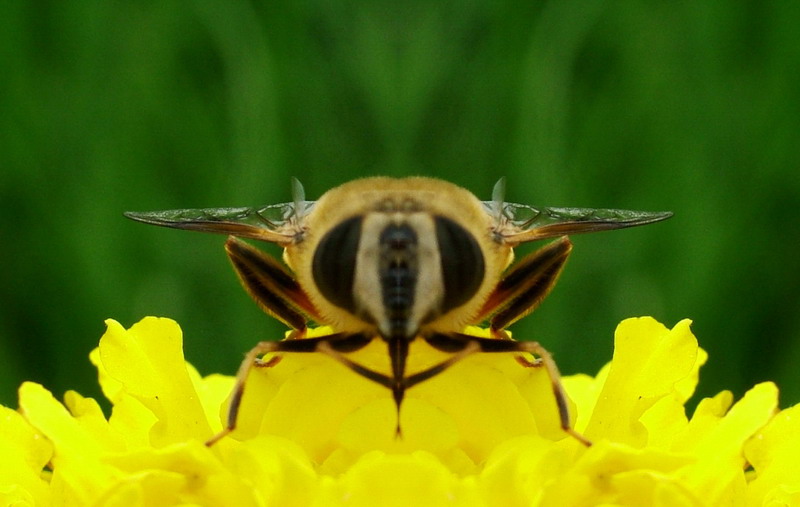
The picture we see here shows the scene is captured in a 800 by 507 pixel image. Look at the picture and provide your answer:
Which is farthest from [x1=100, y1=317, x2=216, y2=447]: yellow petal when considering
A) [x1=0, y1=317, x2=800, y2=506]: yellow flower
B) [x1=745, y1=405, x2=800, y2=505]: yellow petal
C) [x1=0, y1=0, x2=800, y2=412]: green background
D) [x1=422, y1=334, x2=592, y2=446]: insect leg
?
[x1=0, y1=0, x2=800, y2=412]: green background

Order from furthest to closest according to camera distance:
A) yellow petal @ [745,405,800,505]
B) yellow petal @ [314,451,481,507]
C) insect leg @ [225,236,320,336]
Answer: insect leg @ [225,236,320,336]
yellow petal @ [745,405,800,505]
yellow petal @ [314,451,481,507]

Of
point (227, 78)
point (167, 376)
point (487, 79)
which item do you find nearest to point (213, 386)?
point (167, 376)

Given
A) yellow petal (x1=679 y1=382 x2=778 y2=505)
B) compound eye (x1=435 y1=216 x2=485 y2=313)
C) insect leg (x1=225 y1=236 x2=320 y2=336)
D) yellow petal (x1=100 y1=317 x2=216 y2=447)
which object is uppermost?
compound eye (x1=435 y1=216 x2=485 y2=313)

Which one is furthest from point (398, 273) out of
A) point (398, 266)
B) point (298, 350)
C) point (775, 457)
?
point (775, 457)

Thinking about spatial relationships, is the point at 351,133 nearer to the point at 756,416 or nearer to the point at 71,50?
the point at 71,50

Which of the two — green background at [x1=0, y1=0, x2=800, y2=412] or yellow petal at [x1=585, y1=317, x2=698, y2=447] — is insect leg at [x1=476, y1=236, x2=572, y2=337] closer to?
yellow petal at [x1=585, y1=317, x2=698, y2=447]

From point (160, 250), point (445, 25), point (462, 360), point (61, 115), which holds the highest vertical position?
point (445, 25)
